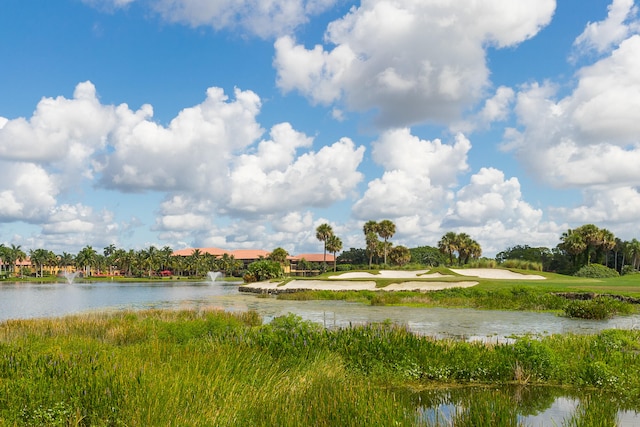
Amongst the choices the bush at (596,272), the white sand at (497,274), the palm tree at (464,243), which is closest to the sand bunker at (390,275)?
the white sand at (497,274)

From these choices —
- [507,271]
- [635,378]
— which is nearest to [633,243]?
[507,271]

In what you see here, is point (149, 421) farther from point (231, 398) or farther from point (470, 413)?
point (470, 413)

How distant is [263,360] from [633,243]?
5045 inches

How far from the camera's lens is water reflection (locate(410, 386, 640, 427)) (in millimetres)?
7117

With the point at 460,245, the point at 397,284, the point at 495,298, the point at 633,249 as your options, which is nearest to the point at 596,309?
the point at 495,298

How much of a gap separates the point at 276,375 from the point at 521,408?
4949 mm

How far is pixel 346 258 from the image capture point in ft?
579

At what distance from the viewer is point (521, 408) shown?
10.1 meters

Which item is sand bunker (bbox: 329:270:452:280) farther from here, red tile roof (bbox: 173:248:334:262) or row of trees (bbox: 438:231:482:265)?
red tile roof (bbox: 173:248:334:262)

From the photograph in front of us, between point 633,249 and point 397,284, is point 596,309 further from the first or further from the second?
point 633,249

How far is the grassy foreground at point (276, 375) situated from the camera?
7.02 metres

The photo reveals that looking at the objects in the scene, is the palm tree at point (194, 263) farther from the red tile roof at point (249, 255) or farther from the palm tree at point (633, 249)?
the palm tree at point (633, 249)

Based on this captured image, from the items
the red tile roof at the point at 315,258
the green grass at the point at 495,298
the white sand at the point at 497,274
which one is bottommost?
the green grass at the point at 495,298

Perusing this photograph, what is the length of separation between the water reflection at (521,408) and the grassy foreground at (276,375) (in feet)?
0.56
